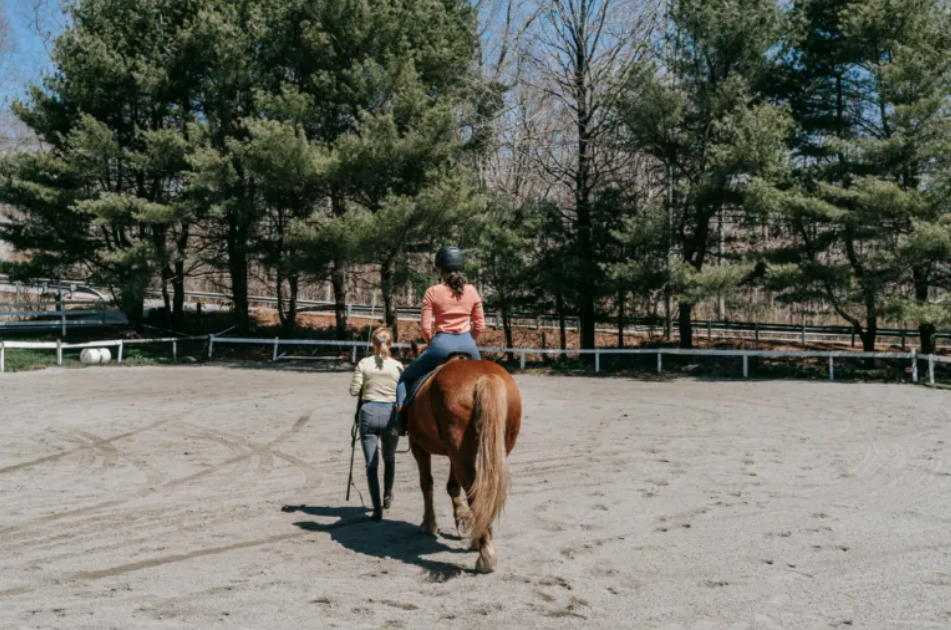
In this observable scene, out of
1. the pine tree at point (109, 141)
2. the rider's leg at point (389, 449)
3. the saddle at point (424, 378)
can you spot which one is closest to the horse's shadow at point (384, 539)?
the rider's leg at point (389, 449)

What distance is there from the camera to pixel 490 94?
31.0 meters

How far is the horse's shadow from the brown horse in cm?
30

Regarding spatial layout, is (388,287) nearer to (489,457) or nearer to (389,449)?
(389,449)

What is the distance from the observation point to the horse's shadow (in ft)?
21.6

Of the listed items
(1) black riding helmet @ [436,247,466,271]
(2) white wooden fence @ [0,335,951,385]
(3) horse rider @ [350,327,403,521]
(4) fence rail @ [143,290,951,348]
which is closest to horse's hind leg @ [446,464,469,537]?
(3) horse rider @ [350,327,403,521]

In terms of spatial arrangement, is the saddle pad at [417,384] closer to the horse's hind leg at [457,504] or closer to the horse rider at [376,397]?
the horse rider at [376,397]

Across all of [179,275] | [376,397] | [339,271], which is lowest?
[376,397]

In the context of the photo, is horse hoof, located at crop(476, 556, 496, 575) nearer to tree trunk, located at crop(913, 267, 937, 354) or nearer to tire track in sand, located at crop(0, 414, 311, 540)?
tire track in sand, located at crop(0, 414, 311, 540)

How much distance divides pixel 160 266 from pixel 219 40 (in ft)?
27.2

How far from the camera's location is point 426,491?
7531mm

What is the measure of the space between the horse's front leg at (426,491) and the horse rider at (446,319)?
57 centimetres

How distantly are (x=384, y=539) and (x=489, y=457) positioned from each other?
5.41 feet

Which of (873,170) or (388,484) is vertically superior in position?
(873,170)

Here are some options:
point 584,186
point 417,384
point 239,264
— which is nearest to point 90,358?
point 239,264
